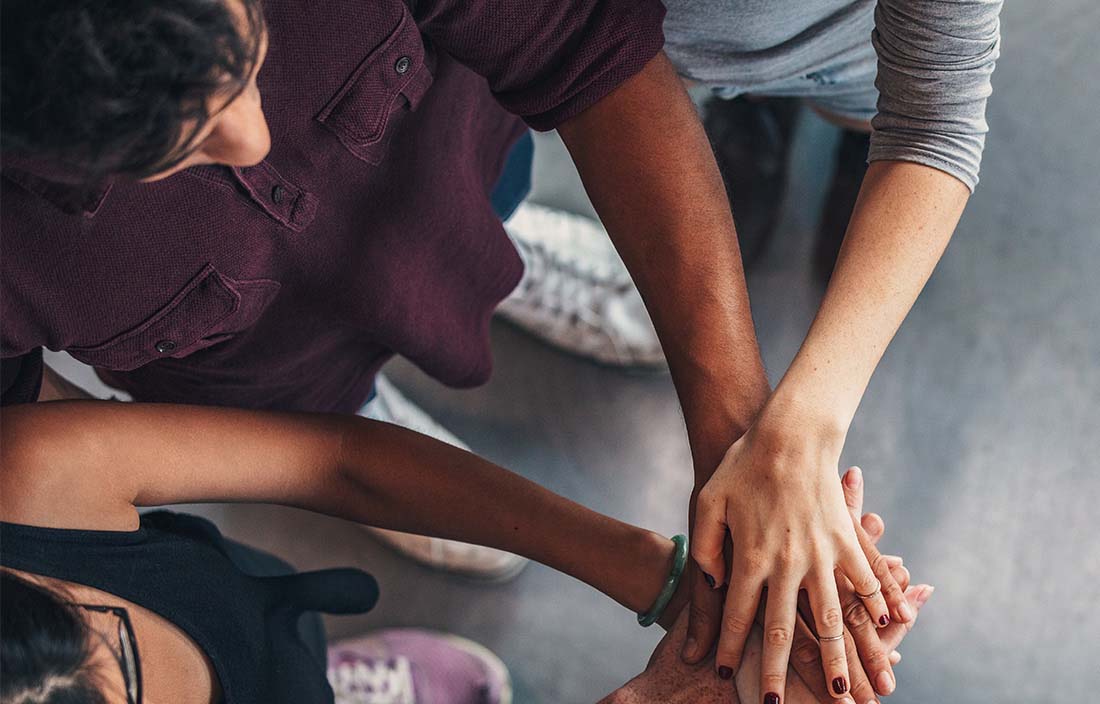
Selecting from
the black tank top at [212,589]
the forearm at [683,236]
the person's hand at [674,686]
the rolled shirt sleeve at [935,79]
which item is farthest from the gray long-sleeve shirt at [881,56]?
the black tank top at [212,589]

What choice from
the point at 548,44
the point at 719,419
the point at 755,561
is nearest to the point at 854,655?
the point at 755,561

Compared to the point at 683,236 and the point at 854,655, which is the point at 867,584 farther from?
the point at 683,236

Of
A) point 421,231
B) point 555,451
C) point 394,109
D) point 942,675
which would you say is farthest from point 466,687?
point 394,109

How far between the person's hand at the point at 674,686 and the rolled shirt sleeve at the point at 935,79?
53 centimetres

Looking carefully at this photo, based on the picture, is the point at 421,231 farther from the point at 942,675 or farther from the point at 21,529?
the point at 942,675

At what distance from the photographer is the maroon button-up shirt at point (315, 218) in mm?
706

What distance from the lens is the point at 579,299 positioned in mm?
1690

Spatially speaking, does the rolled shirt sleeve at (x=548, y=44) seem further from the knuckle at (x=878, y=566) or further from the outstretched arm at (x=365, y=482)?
the knuckle at (x=878, y=566)

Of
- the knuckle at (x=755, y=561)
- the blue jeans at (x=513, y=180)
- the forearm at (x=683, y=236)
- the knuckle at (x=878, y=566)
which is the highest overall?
the blue jeans at (x=513, y=180)

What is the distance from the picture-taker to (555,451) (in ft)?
5.52

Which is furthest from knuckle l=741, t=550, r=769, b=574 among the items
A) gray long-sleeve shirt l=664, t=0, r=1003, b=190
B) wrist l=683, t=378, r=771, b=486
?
gray long-sleeve shirt l=664, t=0, r=1003, b=190

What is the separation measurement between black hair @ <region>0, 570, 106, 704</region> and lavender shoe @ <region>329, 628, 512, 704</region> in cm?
85

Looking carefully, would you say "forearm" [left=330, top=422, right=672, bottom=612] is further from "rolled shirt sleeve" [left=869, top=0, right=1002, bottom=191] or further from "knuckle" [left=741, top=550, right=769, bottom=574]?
"rolled shirt sleeve" [left=869, top=0, right=1002, bottom=191]

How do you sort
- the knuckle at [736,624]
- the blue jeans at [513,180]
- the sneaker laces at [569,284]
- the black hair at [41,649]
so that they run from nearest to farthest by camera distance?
the black hair at [41,649]
the knuckle at [736,624]
the blue jeans at [513,180]
the sneaker laces at [569,284]
